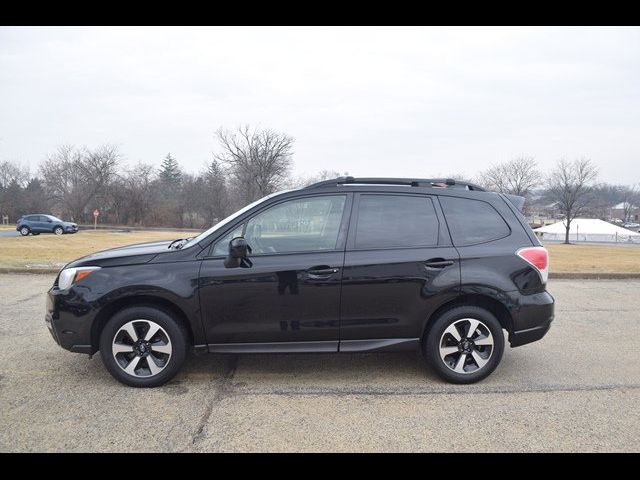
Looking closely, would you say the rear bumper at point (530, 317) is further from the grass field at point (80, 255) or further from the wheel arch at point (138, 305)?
the grass field at point (80, 255)

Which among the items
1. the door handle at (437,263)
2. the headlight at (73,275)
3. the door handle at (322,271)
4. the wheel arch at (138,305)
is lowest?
the wheel arch at (138,305)

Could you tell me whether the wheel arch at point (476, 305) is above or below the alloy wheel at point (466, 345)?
above

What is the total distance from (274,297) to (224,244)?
641mm

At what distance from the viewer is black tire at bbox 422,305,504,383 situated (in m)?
3.84

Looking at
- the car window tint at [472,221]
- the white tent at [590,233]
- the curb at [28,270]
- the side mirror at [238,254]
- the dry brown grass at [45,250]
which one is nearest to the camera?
the side mirror at [238,254]

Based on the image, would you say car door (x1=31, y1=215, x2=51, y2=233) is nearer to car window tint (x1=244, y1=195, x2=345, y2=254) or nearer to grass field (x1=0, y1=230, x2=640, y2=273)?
grass field (x1=0, y1=230, x2=640, y2=273)

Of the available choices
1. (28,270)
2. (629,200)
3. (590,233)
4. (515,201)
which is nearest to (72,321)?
(515,201)

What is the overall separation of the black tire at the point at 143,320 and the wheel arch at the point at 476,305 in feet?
6.98

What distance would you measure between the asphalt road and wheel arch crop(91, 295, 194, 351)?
0.44 metres

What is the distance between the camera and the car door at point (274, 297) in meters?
3.72

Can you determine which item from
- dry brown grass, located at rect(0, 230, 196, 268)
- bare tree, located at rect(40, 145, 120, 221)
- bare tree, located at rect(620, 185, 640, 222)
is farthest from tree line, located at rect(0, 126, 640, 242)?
bare tree, located at rect(620, 185, 640, 222)

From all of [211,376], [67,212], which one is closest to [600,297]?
[211,376]

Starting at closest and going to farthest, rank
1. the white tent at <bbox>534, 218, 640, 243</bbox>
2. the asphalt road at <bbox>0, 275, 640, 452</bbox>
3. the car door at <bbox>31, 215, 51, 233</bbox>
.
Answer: the asphalt road at <bbox>0, 275, 640, 452</bbox> → the car door at <bbox>31, 215, 51, 233</bbox> → the white tent at <bbox>534, 218, 640, 243</bbox>

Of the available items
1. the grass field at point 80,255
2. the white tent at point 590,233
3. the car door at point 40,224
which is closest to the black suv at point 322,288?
the grass field at point 80,255
